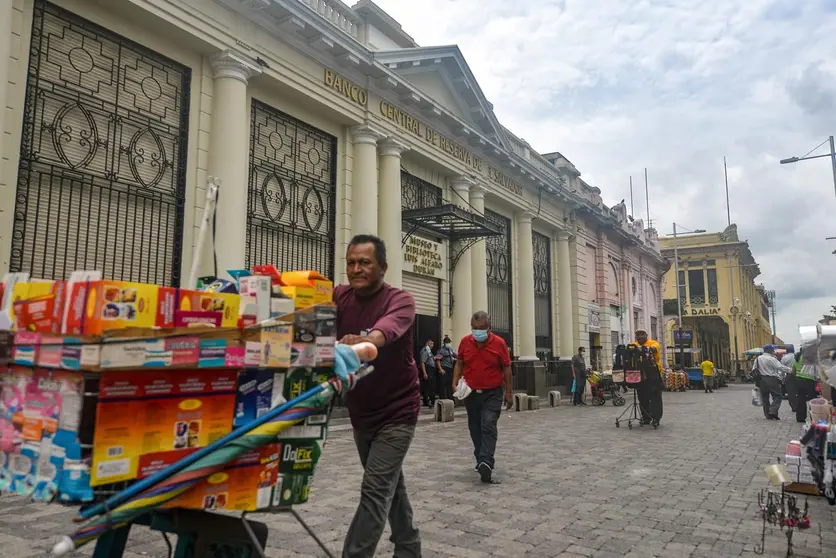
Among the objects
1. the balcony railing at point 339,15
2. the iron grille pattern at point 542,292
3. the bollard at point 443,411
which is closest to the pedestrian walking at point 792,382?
the bollard at point 443,411

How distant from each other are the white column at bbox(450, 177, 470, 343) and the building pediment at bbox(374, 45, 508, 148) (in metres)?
1.79

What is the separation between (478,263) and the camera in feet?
58.2

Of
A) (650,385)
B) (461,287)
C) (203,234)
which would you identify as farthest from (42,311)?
(461,287)

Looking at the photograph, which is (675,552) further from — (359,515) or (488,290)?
(488,290)

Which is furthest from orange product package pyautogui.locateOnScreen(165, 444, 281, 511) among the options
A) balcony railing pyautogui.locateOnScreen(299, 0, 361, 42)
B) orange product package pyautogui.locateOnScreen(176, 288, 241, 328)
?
balcony railing pyautogui.locateOnScreen(299, 0, 361, 42)

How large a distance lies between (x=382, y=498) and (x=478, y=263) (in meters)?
14.9

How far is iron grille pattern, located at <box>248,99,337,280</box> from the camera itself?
11336 mm

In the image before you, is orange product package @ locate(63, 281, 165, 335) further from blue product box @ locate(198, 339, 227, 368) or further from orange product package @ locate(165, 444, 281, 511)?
orange product package @ locate(165, 444, 281, 511)

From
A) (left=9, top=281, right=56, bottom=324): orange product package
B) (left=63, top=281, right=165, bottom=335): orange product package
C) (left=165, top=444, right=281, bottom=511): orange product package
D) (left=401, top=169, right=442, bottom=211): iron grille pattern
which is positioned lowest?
(left=165, top=444, right=281, bottom=511): orange product package

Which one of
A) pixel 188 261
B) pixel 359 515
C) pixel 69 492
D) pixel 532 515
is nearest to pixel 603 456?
pixel 532 515

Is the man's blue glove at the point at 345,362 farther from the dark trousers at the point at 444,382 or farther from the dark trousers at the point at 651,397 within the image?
the dark trousers at the point at 444,382

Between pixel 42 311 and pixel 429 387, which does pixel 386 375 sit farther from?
pixel 429 387

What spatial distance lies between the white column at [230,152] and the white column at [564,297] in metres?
15.3

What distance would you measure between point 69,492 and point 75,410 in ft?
0.87
